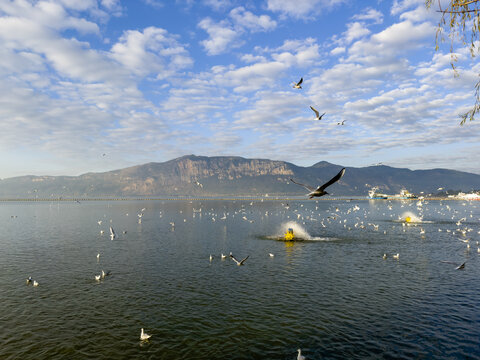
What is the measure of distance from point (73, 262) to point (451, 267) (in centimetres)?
4624

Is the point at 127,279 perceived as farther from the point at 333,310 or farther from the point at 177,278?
the point at 333,310

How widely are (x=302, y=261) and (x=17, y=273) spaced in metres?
33.1

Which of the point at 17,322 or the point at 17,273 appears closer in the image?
the point at 17,322

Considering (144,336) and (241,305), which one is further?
(241,305)

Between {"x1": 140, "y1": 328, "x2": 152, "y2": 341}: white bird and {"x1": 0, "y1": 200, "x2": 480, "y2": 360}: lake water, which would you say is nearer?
{"x1": 0, "y1": 200, "x2": 480, "y2": 360}: lake water

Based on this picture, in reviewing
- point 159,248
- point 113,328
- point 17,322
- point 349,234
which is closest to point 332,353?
point 113,328

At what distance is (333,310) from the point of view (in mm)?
21281

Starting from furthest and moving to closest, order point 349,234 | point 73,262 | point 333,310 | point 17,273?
point 349,234 → point 73,262 → point 17,273 → point 333,310

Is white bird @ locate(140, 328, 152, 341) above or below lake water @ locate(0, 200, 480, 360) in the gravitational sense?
above

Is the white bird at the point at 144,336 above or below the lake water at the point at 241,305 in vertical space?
above

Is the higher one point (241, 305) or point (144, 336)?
point (144, 336)

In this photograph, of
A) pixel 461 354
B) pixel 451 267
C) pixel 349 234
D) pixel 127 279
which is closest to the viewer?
pixel 461 354

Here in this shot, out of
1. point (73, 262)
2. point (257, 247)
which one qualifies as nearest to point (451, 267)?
point (257, 247)

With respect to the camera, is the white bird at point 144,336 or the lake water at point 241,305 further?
the white bird at point 144,336
